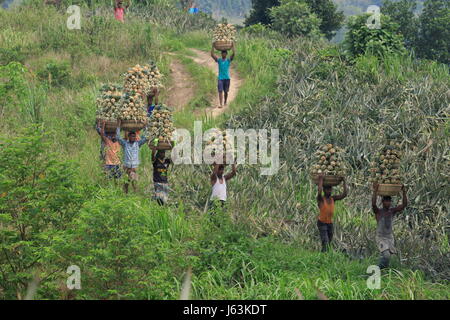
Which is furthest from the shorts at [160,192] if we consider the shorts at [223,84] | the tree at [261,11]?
the tree at [261,11]

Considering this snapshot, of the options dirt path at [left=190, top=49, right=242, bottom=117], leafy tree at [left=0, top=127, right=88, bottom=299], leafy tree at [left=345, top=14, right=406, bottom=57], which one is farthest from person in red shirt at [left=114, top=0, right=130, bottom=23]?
leafy tree at [left=0, top=127, right=88, bottom=299]

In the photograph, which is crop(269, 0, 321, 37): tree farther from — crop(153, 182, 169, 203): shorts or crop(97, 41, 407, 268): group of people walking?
crop(153, 182, 169, 203): shorts

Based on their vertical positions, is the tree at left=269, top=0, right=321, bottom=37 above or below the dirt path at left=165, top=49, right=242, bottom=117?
above

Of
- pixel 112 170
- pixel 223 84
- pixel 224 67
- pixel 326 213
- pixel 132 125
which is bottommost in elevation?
pixel 326 213

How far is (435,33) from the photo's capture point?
2925 cm

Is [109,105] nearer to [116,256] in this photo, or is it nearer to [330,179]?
[330,179]

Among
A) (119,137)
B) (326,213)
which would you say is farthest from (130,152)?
(326,213)

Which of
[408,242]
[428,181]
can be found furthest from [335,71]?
[408,242]

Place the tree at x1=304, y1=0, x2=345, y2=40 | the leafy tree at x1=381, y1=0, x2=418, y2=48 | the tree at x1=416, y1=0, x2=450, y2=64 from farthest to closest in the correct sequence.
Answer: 1. the tree at x1=304, y1=0, x2=345, y2=40
2. the leafy tree at x1=381, y1=0, x2=418, y2=48
3. the tree at x1=416, y1=0, x2=450, y2=64

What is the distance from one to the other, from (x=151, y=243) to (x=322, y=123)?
26.7 feet

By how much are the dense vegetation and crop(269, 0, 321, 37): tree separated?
5.26 feet

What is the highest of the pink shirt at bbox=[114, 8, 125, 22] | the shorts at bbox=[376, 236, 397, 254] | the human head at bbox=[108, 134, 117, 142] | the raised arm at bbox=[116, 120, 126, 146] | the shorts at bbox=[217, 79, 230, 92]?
the pink shirt at bbox=[114, 8, 125, 22]

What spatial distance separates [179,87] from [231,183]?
6.34m

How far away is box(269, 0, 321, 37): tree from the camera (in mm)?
25703
